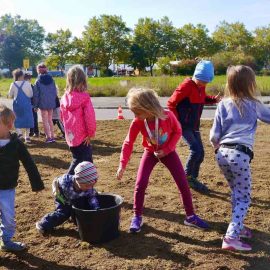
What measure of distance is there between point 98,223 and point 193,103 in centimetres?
221

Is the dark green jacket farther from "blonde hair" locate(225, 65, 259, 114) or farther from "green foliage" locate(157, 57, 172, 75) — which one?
"green foliage" locate(157, 57, 172, 75)

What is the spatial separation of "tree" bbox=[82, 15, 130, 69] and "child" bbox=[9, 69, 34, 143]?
4922 centimetres

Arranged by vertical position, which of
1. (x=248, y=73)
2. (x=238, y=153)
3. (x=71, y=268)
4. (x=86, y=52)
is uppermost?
(x=86, y=52)

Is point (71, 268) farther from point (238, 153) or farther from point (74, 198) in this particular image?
point (238, 153)

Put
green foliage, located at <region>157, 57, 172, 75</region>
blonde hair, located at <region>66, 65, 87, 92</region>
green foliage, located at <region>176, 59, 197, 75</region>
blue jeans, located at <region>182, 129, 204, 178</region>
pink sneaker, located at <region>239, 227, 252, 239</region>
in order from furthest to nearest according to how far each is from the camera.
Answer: green foliage, located at <region>157, 57, 172, 75</region> → green foliage, located at <region>176, 59, 197, 75</region> → blue jeans, located at <region>182, 129, 204, 178</region> → blonde hair, located at <region>66, 65, 87, 92</region> → pink sneaker, located at <region>239, 227, 252, 239</region>

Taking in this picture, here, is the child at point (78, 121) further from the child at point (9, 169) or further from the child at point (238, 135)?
the child at point (238, 135)

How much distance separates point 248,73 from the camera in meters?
3.91

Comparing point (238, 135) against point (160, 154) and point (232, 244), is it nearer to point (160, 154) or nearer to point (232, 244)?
point (160, 154)

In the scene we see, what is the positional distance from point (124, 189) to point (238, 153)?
2444mm

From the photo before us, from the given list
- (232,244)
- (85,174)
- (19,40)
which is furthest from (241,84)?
(19,40)

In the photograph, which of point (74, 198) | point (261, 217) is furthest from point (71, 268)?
point (261, 217)

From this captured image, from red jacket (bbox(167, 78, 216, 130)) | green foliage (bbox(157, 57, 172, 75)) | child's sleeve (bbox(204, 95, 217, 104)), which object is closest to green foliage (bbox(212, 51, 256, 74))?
green foliage (bbox(157, 57, 172, 75))

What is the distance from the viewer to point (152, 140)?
166 inches

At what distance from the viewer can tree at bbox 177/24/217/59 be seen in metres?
62.8
